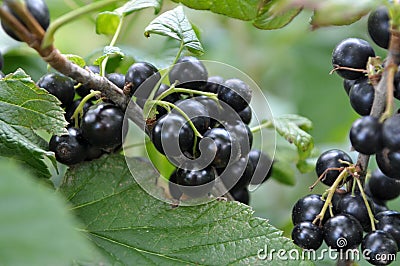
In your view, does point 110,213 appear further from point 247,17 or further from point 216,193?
point 247,17

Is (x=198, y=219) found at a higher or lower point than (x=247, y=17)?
lower

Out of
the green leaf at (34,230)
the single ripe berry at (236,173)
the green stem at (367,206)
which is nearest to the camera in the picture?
the green leaf at (34,230)

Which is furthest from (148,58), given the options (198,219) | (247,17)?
(198,219)

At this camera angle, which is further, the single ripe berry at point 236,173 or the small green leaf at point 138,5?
the small green leaf at point 138,5

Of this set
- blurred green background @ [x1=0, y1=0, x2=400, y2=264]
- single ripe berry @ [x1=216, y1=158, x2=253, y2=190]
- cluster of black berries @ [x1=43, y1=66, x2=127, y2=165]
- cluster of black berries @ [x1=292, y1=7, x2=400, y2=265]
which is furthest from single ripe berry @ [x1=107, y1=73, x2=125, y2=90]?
blurred green background @ [x1=0, y1=0, x2=400, y2=264]

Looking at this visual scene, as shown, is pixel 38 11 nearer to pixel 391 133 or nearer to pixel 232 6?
pixel 232 6

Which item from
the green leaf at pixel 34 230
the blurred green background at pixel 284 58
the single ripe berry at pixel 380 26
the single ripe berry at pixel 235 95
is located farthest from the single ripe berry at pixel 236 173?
the blurred green background at pixel 284 58

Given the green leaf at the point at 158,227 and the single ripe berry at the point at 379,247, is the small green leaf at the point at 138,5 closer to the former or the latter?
the green leaf at the point at 158,227
